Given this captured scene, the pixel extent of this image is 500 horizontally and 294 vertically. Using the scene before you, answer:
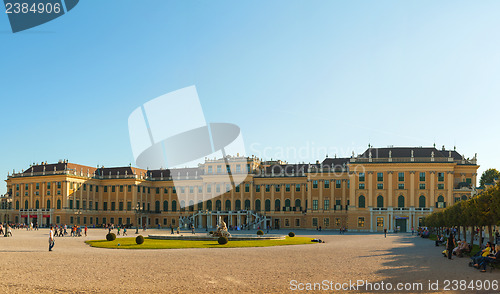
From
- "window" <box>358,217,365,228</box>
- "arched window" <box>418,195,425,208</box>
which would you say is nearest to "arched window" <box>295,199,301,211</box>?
"window" <box>358,217,365,228</box>

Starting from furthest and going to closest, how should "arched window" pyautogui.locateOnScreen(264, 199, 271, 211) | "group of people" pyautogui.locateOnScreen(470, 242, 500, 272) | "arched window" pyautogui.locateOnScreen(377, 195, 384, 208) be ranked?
"arched window" pyautogui.locateOnScreen(264, 199, 271, 211) → "arched window" pyautogui.locateOnScreen(377, 195, 384, 208) → "group of people" pyautogui.locateOnScreen(470, 242, 500, 272)

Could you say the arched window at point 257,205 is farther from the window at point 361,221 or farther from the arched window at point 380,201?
the arched window at point 380,201

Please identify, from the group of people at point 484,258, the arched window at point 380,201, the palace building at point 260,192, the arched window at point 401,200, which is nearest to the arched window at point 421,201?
the palace building at point 260,192

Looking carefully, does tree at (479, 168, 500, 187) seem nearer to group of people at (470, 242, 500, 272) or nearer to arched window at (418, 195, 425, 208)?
arched window at (418, 195, 425, 208)

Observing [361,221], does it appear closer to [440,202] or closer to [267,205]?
[440,202]

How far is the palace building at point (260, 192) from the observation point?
246ft

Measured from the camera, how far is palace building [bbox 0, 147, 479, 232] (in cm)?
7512

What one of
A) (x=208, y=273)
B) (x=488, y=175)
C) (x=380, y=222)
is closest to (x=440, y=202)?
(x=380, y=222)

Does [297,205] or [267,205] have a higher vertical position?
[297,205]

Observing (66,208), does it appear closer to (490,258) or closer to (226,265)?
(226,265)

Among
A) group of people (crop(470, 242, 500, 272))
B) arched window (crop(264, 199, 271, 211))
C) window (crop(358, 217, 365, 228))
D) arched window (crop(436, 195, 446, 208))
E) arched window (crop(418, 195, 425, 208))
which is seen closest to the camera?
group of people (crop(470, 242, 500, 272))

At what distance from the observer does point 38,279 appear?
16.8 metres

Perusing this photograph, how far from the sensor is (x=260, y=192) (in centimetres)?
9088

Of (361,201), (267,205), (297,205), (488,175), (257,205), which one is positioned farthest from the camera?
(488,175)
